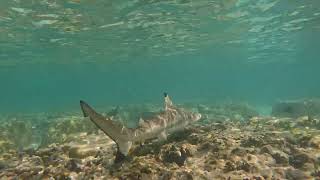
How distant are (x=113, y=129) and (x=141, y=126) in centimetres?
132

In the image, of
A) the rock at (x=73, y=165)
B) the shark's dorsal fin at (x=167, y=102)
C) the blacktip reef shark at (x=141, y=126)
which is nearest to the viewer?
the blacktip reef shark at (x=141, y=126)

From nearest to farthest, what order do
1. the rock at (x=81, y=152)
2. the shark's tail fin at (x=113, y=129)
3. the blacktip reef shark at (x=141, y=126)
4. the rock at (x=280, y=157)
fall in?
the shark's tail fin at (x=113, y=129) → the blacktip reef shark at (x=141, y=126) → the rock at (x=280, y=157) → the rock at (x=81, y=152)

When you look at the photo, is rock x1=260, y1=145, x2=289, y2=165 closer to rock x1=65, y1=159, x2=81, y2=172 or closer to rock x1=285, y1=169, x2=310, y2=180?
rock x1=285, y1=169, x2=310, y2=180

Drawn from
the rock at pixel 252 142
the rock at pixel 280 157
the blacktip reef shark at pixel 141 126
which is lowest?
the rock at pixel 280 157

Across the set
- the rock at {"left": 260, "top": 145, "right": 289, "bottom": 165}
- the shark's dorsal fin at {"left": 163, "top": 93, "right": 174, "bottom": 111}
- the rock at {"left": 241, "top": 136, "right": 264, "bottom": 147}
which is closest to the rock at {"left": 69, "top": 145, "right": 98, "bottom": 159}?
the shark's dorsal fin at {"left": 163, "top": 93, "right": 174, "bottom": 111}

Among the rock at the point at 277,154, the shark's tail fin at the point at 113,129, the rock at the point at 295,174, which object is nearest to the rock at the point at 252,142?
the rock at the point at 277,154

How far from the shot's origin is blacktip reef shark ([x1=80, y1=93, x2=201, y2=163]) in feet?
18.2

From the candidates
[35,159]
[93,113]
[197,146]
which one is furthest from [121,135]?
[35,159]

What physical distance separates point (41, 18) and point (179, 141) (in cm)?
2353

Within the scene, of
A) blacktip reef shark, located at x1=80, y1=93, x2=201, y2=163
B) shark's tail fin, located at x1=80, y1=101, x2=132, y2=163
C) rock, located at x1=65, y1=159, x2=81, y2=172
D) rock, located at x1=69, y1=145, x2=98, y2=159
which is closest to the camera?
shark's tail fin, located at x1=80, y1=101, x2=132, y2=163

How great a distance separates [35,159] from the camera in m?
8.08

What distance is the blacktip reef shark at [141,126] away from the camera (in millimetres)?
5551

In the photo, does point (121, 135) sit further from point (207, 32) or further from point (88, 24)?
point (207, 32)

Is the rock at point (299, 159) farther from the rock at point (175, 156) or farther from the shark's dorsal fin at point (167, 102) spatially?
the shark's dorsal fin at point (167, 102)
